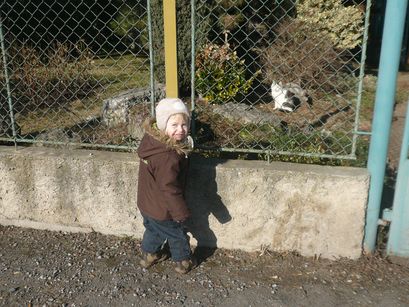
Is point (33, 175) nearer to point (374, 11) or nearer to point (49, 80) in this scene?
point (49, 80)

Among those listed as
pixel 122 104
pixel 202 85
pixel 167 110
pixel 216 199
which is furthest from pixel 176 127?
pixel 202 85

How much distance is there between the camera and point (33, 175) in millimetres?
3119

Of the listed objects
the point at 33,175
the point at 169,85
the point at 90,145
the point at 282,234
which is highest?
the point at 169,85

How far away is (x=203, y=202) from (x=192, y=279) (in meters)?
0.50

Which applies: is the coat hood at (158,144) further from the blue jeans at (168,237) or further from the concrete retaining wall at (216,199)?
the blue jeans at (168,237)

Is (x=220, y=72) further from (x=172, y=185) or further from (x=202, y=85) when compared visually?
(x=172, y=185)

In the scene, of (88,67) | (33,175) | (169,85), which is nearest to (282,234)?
(169,85)

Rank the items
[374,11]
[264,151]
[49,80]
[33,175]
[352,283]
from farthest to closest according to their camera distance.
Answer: [374,11] < [49,80] < [33,175] < [264,151] < [352,283]

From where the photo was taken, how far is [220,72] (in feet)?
18.9

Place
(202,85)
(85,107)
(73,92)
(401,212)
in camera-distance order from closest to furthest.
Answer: (401,212) < (202,85) < (85,107) < (73,92)

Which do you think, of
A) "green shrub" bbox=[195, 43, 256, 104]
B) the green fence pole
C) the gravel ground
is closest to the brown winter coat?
the gravel ground

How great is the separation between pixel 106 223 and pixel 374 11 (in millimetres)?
11627

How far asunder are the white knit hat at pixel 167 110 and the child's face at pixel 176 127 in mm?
24

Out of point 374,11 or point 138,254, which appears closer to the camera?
point 138,254
